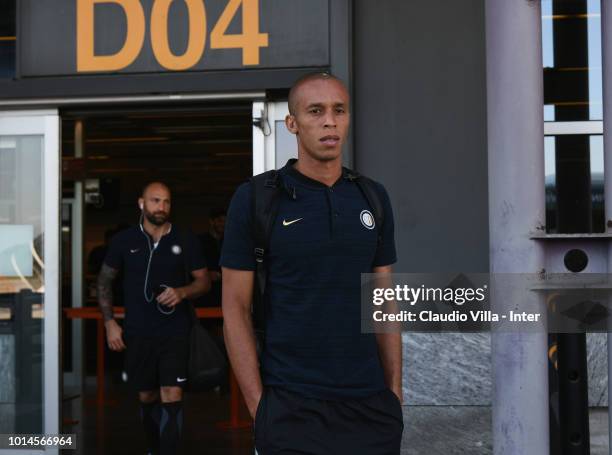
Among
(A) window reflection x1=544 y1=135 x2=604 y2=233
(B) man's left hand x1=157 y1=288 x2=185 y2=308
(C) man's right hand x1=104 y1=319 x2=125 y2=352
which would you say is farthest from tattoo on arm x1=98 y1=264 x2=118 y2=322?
(A) window reflection x1=544 y1=135 x2=604 y2=233

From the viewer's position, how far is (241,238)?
9.21 feet

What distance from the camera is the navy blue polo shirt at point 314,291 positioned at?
108 inches

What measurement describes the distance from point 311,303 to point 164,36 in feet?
13.7

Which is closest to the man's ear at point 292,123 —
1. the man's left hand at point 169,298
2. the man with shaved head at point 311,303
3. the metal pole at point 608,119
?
the man with shaved head at point 311,303

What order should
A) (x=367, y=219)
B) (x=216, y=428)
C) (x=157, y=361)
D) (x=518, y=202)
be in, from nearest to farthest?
(x=367, y=219) → (x=518, y=202) → (x=157, y=361) → (x=216, y=428)

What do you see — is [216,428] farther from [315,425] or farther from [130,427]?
[315,425]

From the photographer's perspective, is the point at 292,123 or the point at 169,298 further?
the point at 169,298

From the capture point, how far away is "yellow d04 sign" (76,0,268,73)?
21.1ft

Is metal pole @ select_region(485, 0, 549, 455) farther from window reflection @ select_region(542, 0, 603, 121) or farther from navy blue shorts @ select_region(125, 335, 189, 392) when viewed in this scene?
navy blue shorts @ select_region(125, 335, 189, 392)

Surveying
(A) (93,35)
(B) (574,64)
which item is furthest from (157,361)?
(B) (574,64)

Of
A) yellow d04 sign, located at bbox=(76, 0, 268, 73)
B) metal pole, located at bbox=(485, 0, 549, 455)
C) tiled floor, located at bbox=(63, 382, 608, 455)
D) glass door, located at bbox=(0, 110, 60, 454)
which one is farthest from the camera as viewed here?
glass door, located at bbox=(0, 110, 60, 454)

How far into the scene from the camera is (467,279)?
6.19 m

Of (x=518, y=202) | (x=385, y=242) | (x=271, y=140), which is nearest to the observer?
(x=385, y=242)

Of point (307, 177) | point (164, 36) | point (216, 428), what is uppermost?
point (164, 36)
